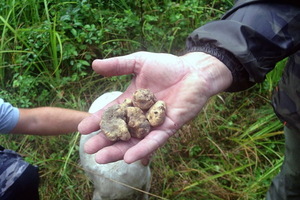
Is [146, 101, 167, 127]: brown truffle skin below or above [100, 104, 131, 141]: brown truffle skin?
above

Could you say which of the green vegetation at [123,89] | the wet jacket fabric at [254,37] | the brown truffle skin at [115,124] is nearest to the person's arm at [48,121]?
the green vegetation at [123,89]

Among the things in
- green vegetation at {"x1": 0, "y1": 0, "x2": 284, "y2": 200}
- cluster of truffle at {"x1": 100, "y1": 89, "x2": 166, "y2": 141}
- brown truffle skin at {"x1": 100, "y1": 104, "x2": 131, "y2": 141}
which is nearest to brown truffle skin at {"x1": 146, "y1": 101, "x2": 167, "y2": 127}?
cluster of truffle at {"x1": 100, "y1": 89, "x2": 166, "y2": 141}

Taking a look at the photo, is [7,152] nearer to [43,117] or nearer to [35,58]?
[43,117]

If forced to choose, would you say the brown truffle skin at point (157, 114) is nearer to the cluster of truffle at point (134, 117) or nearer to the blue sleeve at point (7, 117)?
the cluster of truffle at point (134, 117)

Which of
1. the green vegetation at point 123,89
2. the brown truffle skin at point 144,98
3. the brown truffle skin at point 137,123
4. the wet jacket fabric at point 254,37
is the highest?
the wet jacket fabric at point 254,37

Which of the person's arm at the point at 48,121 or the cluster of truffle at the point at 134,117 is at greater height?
the cluster of truffle at the point at 134,117

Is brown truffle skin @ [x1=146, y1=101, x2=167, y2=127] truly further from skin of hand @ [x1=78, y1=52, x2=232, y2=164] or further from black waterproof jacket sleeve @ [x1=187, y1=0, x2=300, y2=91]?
black waterproof jacket sleeve @ [x1=187, y1=0, x2=300, y2=91]

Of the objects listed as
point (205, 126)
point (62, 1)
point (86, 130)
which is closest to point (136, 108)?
point (86, 130)

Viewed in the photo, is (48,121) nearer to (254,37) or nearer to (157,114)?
(157,114)
